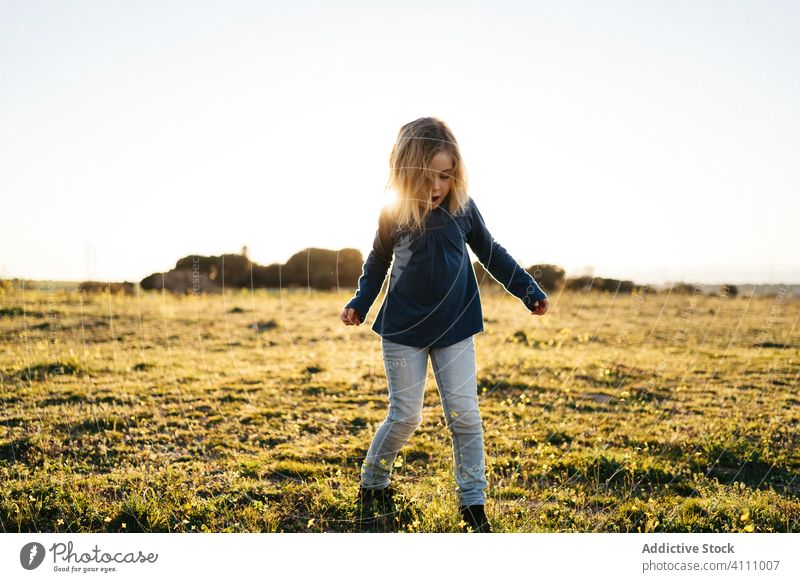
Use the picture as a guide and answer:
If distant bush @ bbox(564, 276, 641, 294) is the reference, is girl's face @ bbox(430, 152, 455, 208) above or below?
above

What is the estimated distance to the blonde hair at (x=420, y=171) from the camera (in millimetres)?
3738

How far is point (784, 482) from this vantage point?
4.50 meters

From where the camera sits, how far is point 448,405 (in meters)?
3.80

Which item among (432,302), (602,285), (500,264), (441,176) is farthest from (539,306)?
(602,285)

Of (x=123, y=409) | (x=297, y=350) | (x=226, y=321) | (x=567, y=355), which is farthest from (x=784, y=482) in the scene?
(x=226, y=321)

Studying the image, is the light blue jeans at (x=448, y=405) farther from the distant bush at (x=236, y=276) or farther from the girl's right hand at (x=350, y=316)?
the distant bush at (x=236, y=276)

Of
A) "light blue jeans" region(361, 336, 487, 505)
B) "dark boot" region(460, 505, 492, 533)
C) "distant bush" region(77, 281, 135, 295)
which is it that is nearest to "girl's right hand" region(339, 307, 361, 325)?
"light blue jeans" region(361, 336, 487, 505)

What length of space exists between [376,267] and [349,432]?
2.13 m

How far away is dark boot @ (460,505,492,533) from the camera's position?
371cm

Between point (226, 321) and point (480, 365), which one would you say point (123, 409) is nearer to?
point (480, 365)

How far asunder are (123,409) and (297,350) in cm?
376

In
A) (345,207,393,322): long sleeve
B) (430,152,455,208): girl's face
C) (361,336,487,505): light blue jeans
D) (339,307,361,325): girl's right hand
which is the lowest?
(361,336,487,505): light blue jeans

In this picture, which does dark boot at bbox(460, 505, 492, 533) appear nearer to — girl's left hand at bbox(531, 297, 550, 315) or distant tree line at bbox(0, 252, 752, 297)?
girl's left hand at bbox(531, 297, 550, 315)

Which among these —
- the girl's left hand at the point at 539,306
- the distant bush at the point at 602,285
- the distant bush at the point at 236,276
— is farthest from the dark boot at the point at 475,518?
the distant bush at the point at 602,285
